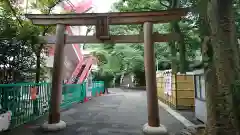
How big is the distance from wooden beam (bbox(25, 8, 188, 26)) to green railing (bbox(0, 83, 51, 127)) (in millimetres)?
2425

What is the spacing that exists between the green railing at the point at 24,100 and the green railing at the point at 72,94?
249 cm

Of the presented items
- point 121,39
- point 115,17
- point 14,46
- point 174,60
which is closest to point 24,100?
point 14,46

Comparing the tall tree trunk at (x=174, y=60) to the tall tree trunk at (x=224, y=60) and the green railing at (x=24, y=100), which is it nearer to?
the tall tree trunk at (x=224, y=60)

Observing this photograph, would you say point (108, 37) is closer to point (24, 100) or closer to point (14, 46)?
point (14, 46)

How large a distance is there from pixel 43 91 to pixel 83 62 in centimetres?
893

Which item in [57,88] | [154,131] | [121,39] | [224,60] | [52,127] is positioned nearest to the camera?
[224,60]

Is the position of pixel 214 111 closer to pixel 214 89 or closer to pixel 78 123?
pixel 214 89

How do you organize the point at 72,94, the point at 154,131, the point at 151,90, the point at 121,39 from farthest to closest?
the point at 72,94
the point at 121,39
the point at 151,90
the point at 154,131

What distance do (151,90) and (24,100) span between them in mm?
4494

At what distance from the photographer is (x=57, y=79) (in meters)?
6.97

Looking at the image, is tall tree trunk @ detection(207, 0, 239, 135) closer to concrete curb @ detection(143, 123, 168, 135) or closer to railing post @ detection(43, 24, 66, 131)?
concrete curb @ detection(143, 123, 168, 135)

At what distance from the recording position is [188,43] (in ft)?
25.1

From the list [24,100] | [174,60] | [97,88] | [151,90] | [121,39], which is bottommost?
[97,88]

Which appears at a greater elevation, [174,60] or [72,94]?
[174,60]
